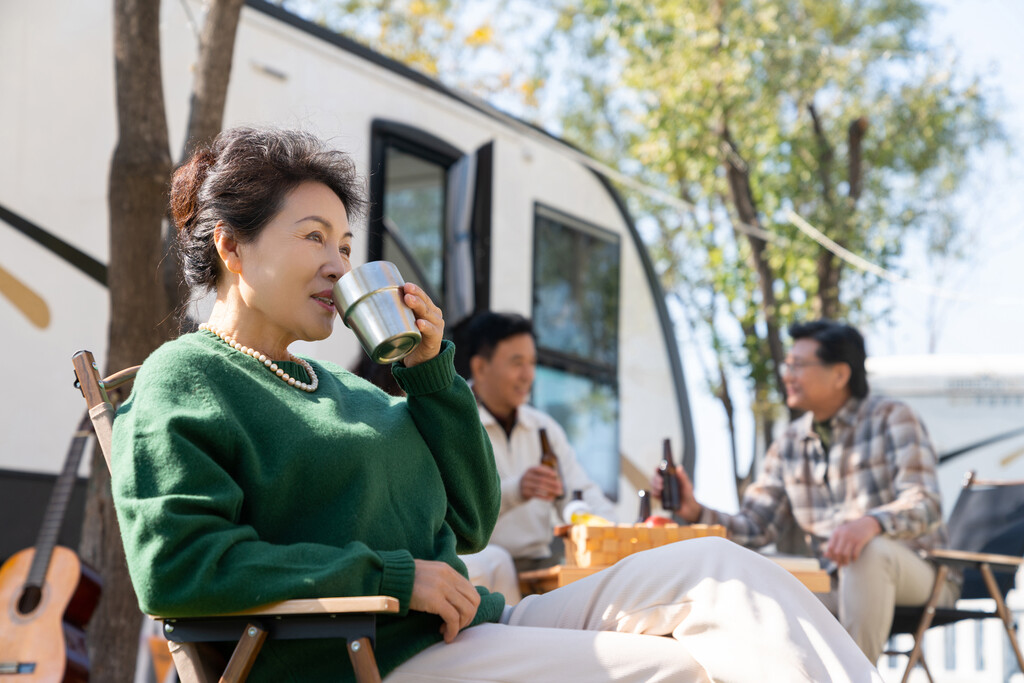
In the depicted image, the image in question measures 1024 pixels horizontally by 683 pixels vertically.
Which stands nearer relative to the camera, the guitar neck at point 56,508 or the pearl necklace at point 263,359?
the pearl necklace at point 263,359

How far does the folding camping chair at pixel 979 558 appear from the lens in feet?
12.5

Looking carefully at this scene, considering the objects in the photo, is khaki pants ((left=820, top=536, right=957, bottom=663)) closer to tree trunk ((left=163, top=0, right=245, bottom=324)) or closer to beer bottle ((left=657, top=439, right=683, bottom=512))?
beer bottle ((left=657, top=439, right=683, bottom=512))

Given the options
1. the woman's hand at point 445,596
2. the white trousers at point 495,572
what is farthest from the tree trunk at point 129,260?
the woman's hand at point 445,596

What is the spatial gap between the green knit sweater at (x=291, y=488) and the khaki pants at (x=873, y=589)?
204 cm

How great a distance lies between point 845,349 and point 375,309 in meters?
2.99

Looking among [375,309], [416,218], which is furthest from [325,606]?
[416,218]

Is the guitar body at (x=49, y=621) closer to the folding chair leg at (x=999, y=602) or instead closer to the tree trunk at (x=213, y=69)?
the tree trunk at (x=213, y=69)

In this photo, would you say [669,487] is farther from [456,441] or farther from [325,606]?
[325,606]

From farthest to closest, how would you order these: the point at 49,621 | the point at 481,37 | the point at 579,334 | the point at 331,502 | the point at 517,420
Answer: the point at 481,37
the point at 579,334
the point at 517,420
the point at 49,621
the point at 331,502

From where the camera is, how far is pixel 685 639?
171cm

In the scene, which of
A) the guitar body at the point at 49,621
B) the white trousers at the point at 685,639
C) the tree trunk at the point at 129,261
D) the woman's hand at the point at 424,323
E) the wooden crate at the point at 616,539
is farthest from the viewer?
the tree trunk at the point at 129,261

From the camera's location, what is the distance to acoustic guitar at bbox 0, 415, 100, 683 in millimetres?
3266

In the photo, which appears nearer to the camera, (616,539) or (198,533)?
(198,533)

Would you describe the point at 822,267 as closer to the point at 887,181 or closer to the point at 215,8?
the point at 215,8
